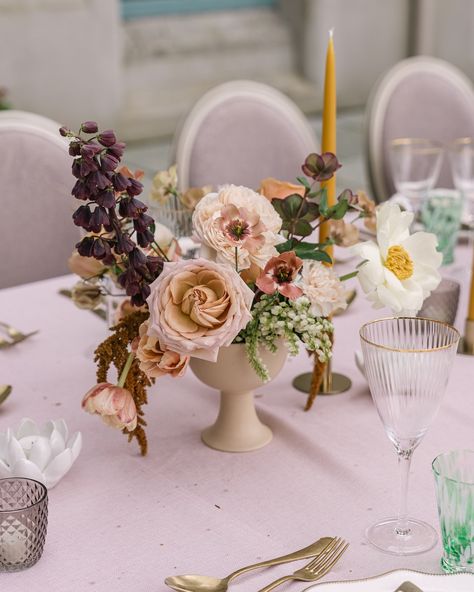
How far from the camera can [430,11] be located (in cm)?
644

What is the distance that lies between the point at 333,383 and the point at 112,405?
1.34 ft

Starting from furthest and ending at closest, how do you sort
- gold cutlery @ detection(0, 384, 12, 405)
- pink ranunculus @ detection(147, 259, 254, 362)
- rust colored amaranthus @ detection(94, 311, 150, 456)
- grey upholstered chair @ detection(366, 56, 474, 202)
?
grey upholstered chair @ detection(366, 56, 474, 202), gold cutlery @ detection(0, 384, 12, 405), rust colored amaranthus @ detection(94, 311, 150, 456), pink ranunculus @ detection(147, 259, 254, 362)

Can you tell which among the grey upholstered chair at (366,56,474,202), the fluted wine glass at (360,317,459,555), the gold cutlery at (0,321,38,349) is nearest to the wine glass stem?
the fluted wine glass at (360,317,459,555)

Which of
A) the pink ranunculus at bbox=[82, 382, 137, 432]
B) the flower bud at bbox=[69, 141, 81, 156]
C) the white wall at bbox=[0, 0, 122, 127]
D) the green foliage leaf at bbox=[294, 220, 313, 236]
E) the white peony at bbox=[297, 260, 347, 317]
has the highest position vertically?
the flower bud at bbox=[69, 141, 81, 156]

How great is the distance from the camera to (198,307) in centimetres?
94

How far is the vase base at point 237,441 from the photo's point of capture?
45.3 inches

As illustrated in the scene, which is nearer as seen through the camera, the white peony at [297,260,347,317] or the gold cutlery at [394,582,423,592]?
the gold cutlery at [394,582,423,592]

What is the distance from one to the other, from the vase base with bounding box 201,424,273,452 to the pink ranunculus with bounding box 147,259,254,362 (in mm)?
219

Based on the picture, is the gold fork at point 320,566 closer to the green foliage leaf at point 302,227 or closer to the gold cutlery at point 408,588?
the gold cutlery at point 408,588

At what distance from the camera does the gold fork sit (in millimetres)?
907

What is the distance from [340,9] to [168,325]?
5.46m

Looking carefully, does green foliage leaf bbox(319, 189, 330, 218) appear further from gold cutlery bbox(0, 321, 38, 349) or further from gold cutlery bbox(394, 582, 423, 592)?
gold cutlery bbox(0, 321, 38, 349)

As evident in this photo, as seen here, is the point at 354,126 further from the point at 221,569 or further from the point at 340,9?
the point at 221,569

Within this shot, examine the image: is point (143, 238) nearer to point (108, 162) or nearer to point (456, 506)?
point (108, 162)
